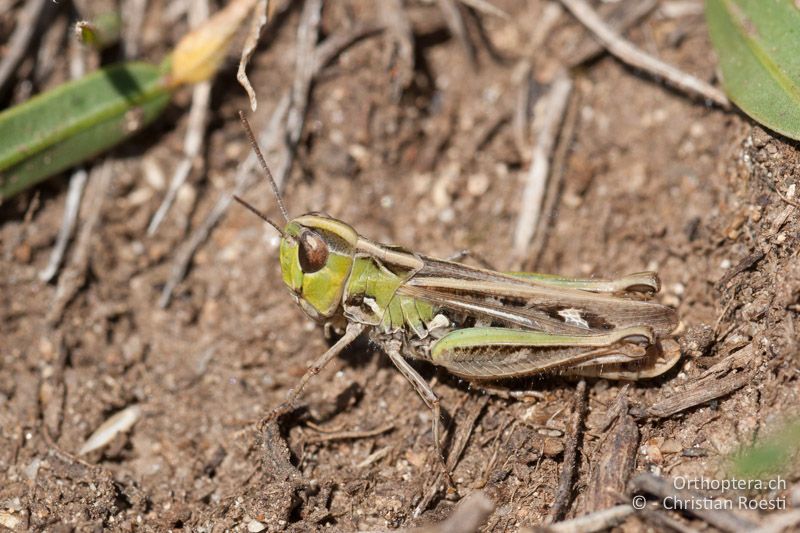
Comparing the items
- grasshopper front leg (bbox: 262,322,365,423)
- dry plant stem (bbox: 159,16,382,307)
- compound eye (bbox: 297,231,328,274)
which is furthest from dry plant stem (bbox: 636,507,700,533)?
dry plant stem (bbox: 159,16,382,307)

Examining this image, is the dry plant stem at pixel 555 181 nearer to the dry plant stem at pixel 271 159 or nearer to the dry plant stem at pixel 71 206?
the dry plant stem at pixel 271 159

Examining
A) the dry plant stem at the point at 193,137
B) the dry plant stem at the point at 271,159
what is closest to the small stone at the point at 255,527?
the dry plant stem at the point at 271,159

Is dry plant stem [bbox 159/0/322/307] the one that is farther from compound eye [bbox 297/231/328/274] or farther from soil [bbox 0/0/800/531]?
compound eye [bbox 297/231/328/274]

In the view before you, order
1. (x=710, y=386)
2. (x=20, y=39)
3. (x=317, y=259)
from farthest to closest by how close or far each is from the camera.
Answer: (x=20, y=39)
(x=317, y=259)
(x=710, y=386)

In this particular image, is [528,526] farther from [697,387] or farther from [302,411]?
[302,411]

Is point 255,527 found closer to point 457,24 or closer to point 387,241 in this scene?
point 387,241

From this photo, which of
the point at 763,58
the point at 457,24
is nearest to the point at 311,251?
the point at 457,24

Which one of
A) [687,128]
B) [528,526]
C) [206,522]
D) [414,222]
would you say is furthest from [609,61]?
[206,522]
